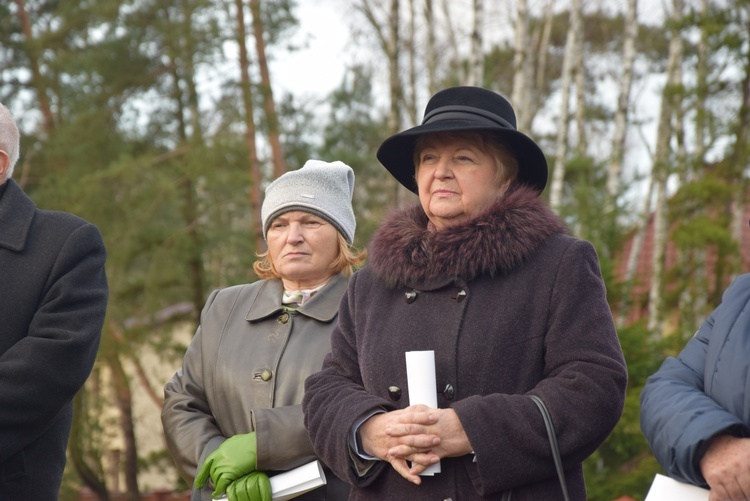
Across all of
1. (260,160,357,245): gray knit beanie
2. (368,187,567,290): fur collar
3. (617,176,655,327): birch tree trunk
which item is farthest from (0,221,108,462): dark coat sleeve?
(617,176,655,327): birch tree trunk

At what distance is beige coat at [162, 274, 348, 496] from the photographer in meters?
3.68

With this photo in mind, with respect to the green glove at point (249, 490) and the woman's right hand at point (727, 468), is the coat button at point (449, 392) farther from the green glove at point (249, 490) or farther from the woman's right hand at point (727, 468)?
the green glove at point (249, 490)

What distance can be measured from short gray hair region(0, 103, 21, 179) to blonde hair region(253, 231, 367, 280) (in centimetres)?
108

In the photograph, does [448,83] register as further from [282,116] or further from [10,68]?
[10,68]

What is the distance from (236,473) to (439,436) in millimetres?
971

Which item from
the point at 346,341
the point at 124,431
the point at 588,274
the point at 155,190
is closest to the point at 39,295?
the point at 346,341

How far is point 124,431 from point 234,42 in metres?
6.26

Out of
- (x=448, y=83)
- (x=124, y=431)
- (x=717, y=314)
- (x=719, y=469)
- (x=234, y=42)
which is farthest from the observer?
(x=448, y=83)

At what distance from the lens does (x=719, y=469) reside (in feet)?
8.14

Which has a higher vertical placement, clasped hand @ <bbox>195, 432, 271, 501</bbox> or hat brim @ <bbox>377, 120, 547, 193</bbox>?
hat brim @ <bbox>377, 120, 547, 193</bbox>

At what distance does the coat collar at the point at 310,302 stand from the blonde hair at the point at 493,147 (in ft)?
2.94

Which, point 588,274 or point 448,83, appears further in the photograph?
point 448,83

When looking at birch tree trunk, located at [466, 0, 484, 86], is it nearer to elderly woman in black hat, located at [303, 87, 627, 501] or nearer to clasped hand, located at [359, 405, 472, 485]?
elderly woman in black hat, located at [303, 87, 627, 501]

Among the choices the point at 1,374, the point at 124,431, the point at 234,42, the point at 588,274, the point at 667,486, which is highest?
the point at 234,42
